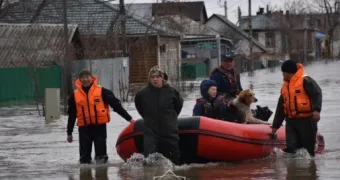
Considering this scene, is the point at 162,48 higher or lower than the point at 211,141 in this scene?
higher

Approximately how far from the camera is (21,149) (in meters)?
16.1

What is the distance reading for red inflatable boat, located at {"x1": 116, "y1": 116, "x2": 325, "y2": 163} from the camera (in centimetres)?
1186

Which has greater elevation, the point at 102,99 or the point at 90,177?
the point at 102,99

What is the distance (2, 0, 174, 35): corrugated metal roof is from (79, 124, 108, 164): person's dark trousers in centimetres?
3091

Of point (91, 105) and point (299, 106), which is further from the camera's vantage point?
point (91, 105)

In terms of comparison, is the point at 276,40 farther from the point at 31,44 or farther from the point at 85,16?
the point at 31,44

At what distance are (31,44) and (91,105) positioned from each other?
26.7 m

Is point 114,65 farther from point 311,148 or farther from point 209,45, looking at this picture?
point 311,148

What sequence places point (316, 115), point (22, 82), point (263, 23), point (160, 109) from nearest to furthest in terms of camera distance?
point (160, 109) < point (316, 115) < point (22, 82) < point (263, 23)

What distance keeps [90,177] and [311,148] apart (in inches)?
131

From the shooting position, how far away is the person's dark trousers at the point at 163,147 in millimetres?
11539

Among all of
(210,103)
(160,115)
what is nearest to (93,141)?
(160,115)

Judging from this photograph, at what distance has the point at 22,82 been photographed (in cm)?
3350

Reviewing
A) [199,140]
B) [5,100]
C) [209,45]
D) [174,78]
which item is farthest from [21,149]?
[209,45]
